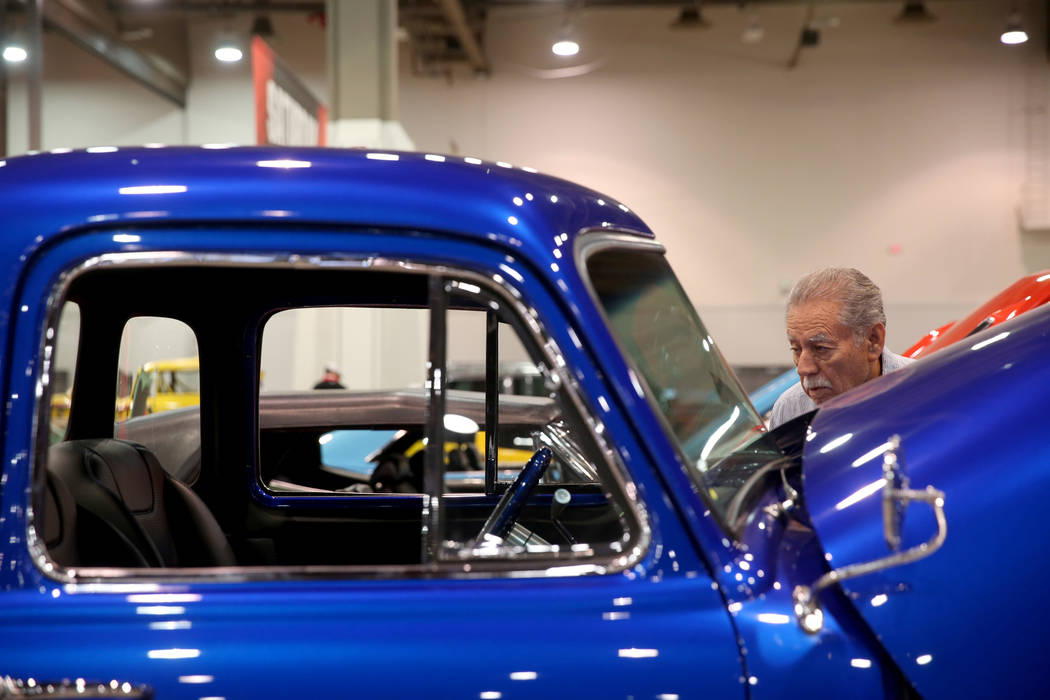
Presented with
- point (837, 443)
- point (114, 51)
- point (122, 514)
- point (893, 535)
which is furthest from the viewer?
point (114, 51)

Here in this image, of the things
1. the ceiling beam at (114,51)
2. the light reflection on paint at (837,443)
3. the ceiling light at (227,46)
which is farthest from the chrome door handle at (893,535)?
the ceiling light at (227,46)

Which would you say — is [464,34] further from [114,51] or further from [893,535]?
[893,535]

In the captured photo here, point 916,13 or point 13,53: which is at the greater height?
point 916,13

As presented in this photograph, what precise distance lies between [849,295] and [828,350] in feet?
0.52

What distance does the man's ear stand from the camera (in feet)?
9.52

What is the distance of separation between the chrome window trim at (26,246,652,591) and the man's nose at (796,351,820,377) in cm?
159

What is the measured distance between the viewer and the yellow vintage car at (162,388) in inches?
106

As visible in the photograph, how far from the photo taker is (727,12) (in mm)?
18531

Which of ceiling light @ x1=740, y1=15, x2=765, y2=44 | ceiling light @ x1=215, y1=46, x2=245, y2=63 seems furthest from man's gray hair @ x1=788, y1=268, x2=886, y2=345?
ceiling light @ x1=215, y1=46, x2=245, y2=63

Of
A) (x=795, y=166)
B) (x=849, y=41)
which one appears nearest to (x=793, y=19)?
(x=849, y=41)

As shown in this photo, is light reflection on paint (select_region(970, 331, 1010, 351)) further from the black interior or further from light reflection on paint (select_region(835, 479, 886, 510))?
the black interior

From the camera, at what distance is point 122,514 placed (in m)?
1.85

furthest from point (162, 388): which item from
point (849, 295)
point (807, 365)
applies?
point (849, 295)

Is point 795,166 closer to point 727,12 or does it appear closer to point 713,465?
point 727,12
